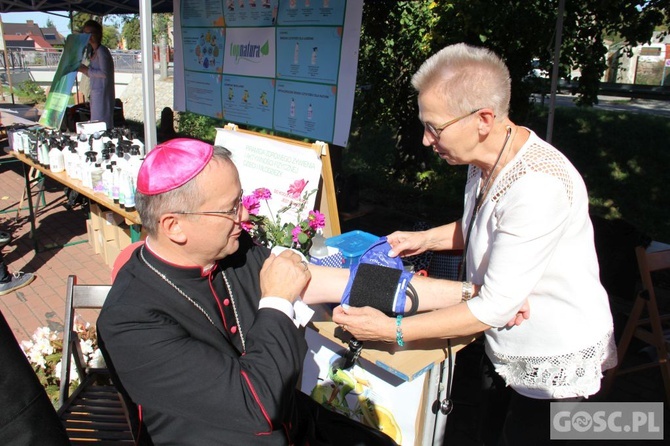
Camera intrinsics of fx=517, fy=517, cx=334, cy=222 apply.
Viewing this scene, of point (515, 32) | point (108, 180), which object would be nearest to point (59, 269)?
point (108, 180)

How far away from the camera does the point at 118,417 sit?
2.26 meters

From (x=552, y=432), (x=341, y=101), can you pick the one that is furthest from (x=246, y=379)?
(x=341, y=101)

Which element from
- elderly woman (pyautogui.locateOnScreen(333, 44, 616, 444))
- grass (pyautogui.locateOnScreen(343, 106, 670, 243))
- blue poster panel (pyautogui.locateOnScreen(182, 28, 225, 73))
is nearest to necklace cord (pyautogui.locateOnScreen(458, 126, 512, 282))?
elderly woman (pyautogui.locateOnScreen(333, 44, 616, 444))

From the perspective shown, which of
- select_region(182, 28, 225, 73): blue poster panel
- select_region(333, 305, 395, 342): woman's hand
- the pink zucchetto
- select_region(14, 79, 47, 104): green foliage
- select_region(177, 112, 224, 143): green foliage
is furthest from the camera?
select_region(14, 79, 47, 104): green foliage

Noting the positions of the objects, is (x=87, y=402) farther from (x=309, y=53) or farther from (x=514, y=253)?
(x=309, y=53)

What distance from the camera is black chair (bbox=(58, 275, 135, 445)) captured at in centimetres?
214

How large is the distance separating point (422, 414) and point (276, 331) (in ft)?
3.05

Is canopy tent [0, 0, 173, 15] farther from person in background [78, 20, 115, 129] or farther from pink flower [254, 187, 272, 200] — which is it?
pink flower [254, 187, 272, 200]

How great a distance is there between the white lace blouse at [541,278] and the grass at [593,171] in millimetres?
4784

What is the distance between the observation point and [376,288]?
5.98 feet

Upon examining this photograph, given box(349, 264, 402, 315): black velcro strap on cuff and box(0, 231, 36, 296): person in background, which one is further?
box(0, 231, 36, 296): person in background

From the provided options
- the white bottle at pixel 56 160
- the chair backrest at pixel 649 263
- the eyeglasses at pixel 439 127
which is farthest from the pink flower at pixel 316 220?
the white bottle at pixel 56 160

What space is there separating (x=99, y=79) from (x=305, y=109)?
11.9 ft

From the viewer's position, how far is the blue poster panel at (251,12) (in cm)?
394
